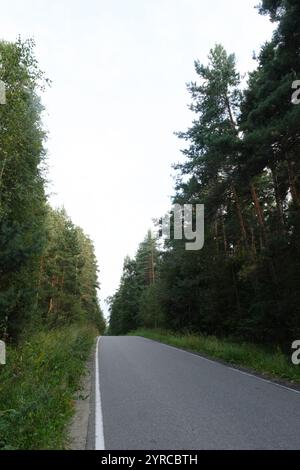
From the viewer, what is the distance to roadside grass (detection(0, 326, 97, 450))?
6.49 m

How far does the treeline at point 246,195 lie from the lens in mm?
14352

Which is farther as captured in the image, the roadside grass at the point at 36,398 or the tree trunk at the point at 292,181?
the tree trunk at the point at 292,181

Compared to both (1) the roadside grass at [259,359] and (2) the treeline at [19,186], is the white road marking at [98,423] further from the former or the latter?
(1) the roadside grass at [259,359]

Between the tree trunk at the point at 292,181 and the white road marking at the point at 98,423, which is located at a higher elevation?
the tree trunk at the point at 292,181

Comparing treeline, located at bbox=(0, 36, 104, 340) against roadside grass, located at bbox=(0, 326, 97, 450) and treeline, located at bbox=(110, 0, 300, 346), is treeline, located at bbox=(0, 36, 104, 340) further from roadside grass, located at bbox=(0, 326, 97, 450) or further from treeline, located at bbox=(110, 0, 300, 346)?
treeline, located at bbox=(110, 0, 300, 346)

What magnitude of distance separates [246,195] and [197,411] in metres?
17.9

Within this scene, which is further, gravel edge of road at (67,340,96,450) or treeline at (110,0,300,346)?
treeline at (110,0,300,346)

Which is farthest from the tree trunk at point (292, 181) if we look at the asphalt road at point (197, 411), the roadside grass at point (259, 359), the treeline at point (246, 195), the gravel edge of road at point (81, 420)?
the gravel edge of road at point (81, 420)

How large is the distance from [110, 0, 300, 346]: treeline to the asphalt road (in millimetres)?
5343

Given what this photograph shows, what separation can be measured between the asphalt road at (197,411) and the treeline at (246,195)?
5343mm

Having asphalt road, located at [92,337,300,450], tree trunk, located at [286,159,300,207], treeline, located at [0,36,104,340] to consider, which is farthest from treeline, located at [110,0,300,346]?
treeline, located at [0,36,104,340]

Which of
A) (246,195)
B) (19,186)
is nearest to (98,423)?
(19,186)

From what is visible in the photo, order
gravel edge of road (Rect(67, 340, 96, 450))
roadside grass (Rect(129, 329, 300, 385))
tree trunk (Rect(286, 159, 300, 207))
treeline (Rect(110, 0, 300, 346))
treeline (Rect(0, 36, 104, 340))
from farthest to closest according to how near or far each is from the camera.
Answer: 1. tree trunk (Rect(286, 159, 300, 207))
2. treeline (Rect(110, 0, 300, 346))
3. treeline (Rect(0, 36, 104, 340))
4. roadside grass (Rect(129, 329, 300, 385))
5. gravel edge of road (Rect(67, 340, 96, 450))
